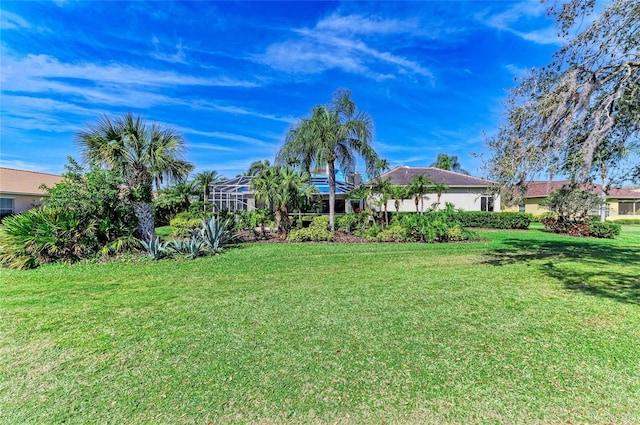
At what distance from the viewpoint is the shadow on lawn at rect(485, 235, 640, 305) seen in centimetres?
735

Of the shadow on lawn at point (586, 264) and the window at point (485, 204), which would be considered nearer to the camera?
the shadow on lawn at point (586, 264)

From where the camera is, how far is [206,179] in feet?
113

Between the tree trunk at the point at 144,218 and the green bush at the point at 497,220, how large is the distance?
20.6m

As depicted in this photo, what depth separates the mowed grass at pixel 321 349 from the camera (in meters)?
3.03

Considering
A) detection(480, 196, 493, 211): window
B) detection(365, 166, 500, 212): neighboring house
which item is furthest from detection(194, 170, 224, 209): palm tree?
detection(480, 196, 493, 211): window

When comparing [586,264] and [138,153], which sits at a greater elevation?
[138,153]

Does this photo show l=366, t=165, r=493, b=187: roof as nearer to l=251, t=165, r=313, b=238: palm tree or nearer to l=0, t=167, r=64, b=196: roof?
l=251, t=165, r=313, b=238: palm tree

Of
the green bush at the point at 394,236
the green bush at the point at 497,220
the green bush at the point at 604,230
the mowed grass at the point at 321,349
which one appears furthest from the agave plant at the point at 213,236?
the green bush at the point at 604,230

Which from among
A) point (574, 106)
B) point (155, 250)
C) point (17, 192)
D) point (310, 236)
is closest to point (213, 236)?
point (155, 250)

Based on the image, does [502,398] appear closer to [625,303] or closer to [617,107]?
[625,303]

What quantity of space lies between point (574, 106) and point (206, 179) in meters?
33.2

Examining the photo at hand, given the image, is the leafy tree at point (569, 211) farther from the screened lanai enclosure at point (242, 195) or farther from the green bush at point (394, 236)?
the screened lanai enclosure at point (242, 195)

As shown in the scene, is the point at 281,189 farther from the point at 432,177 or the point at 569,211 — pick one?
the point at 432,177

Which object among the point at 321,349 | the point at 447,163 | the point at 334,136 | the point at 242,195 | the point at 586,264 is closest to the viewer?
the point at 321,349
